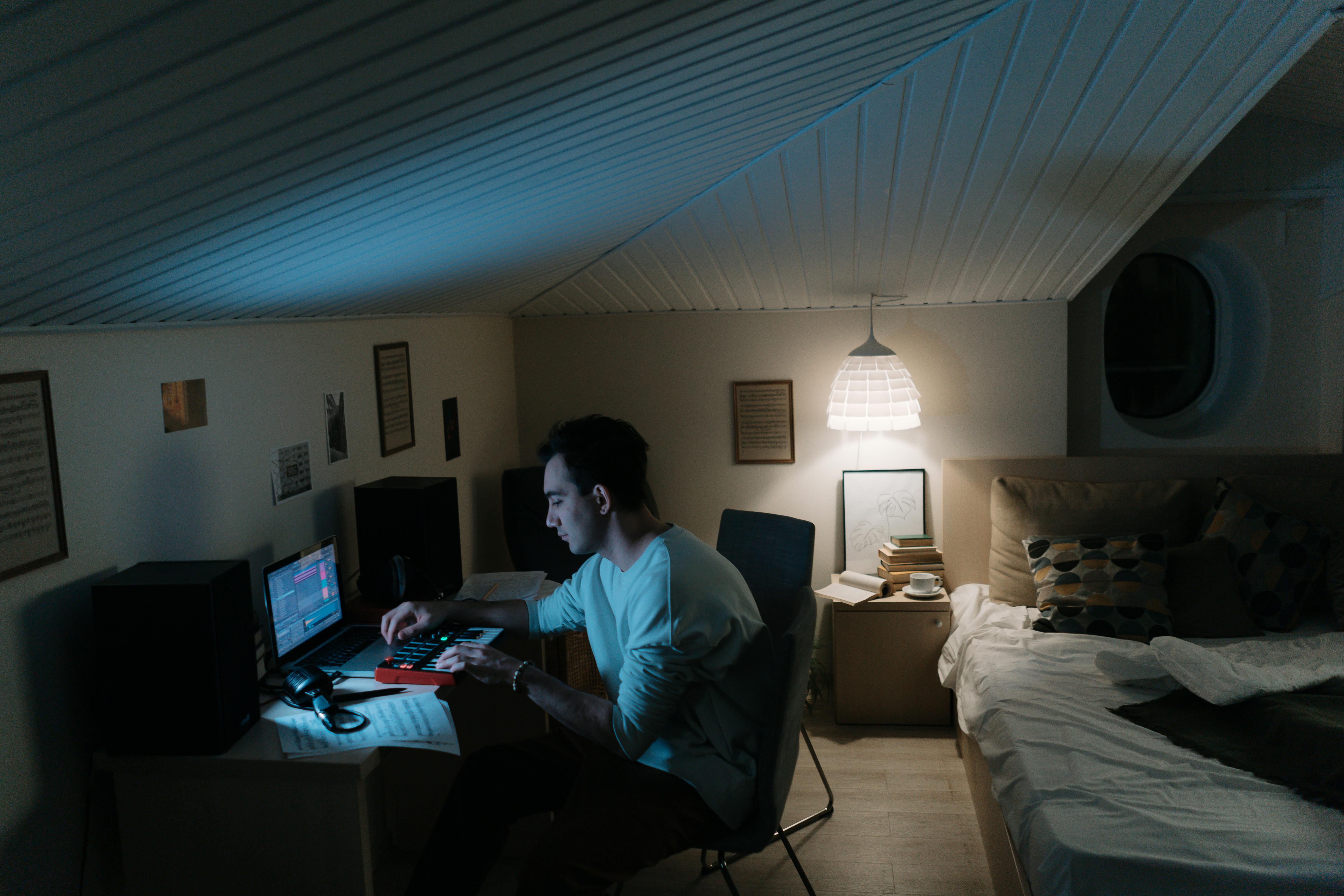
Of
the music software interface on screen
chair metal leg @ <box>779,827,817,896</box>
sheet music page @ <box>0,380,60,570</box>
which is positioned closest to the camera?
sheet music page @ <box>0,380,60,570</box>

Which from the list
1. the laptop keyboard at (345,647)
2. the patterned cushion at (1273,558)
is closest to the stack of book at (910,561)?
the patterned cushion at (1273,558)

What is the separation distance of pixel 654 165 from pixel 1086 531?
2.48 metres

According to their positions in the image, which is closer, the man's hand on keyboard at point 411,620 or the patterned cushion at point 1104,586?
the man's hand on keyboard at point 411,620

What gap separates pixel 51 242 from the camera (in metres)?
1.21

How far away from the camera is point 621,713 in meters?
1.82

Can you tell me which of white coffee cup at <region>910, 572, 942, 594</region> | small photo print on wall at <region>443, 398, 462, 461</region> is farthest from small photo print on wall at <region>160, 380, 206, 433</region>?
white coffee cup at <region>910, 572, 942, 594</region>

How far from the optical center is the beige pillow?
359cm

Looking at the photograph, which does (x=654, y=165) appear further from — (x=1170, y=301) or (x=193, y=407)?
(x=1170, y=301)

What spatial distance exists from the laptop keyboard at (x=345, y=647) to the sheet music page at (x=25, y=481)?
2.27 feet

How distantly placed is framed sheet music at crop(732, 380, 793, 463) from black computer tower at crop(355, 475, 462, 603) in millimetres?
1811

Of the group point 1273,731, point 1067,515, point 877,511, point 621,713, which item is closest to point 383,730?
point 621,713

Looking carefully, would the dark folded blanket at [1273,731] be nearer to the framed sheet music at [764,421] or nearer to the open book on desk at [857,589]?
the open book on desk at [857,589]

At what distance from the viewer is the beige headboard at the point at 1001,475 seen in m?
3.74

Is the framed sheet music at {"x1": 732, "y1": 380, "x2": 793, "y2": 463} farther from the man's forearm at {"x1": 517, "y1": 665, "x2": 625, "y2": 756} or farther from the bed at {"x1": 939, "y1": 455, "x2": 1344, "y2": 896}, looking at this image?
the man's forearm at {"x1": 517, "y1": 665, "x2": 625, "y2": 756}
